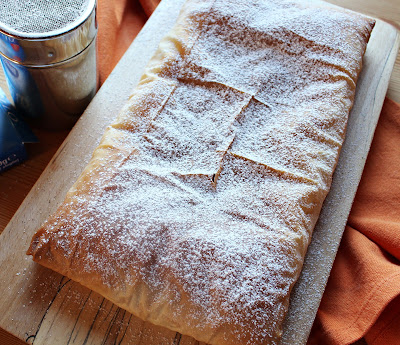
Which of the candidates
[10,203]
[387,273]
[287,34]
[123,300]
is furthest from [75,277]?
[287,34]

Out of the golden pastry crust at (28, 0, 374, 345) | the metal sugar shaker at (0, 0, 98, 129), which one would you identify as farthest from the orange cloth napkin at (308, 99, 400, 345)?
the metal sugar shaker at (0, 0, 98, 129)

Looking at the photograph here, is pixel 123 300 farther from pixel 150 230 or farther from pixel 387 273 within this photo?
pixel 387 273

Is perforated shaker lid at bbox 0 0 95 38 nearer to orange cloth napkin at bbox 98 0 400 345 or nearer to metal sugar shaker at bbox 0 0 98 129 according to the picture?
metal sugar shaker at bbox 0 0 98 129

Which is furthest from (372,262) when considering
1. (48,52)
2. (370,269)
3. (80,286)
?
(48,52)

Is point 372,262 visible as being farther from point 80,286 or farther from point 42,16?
point 42,16

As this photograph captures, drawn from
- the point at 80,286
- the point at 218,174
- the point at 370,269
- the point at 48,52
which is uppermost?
the point at 48,52

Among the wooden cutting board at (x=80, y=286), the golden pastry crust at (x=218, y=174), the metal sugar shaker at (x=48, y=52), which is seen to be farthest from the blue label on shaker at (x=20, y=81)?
the golden pastry crust at (x=218, y=174)
